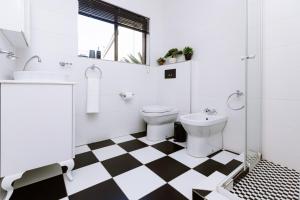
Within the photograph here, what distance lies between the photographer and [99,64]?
77.4 inches

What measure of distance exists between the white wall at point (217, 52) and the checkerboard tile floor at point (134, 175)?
0.44 metres

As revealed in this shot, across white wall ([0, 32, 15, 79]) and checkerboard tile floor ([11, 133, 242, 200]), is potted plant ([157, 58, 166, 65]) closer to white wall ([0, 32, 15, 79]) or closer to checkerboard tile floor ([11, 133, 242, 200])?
checkerboard tile floor ([11, 133, 242, 200])

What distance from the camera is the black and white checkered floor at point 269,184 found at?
2.94ft

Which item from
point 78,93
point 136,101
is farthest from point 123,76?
point 78,93

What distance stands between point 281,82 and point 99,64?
6.25 feet

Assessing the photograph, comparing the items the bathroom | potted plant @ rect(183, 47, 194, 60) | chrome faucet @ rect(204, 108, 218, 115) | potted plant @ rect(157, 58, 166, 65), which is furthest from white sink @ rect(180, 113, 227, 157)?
potted plant @ rect(157, 58, 166, 65)

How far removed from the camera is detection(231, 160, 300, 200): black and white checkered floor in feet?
2.94

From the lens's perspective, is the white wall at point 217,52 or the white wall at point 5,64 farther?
the white wall at point 217,52

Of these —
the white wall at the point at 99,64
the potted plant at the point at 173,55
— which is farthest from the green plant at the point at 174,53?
the white wall at the point at 99,64

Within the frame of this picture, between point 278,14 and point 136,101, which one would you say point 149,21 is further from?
point 278,14

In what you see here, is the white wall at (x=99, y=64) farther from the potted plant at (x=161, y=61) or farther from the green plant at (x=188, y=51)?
the green plant at (x=188, y=51)

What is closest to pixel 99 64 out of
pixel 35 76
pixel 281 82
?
pixel 35 76

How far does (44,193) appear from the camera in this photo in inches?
40.8

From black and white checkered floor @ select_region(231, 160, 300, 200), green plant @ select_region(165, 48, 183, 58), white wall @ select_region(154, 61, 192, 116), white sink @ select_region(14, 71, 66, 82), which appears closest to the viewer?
black and white checkered floor @ select_region(231, 160, 300, 200)
